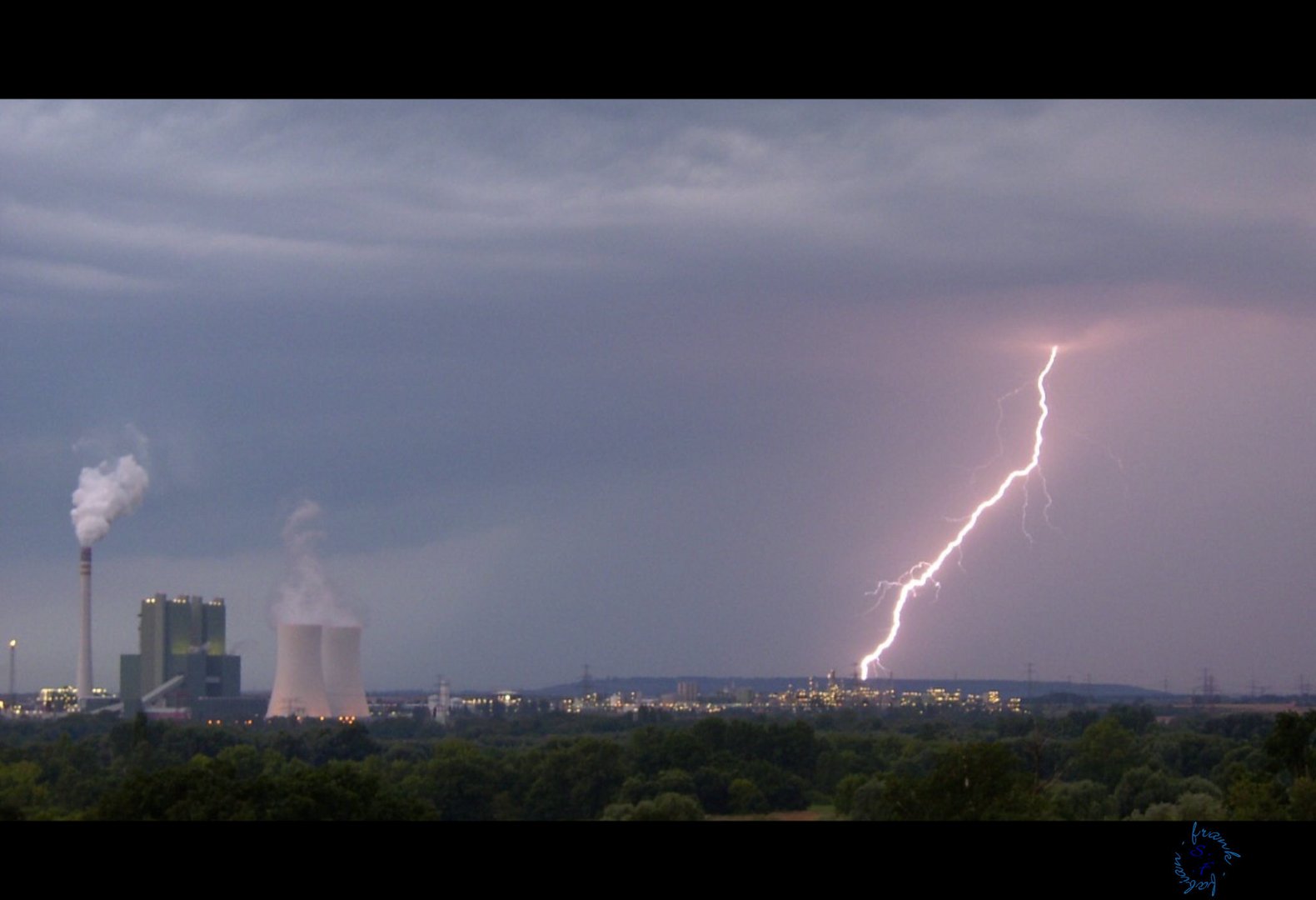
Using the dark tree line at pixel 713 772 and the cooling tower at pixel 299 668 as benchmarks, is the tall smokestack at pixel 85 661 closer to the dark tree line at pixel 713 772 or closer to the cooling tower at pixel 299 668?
the dark tree line at pixel 713 772

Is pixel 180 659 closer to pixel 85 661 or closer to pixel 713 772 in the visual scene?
pixel 85 661

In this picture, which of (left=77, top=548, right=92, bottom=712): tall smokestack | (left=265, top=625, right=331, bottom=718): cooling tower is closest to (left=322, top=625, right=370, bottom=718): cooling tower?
(left=265, top=625, right=331, bottom=718): cooling tower

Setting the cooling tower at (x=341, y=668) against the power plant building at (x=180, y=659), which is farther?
the power plant building at (x=180, y=659)

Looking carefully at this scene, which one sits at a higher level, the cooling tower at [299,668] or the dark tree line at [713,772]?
the cooling tower at [299,668]

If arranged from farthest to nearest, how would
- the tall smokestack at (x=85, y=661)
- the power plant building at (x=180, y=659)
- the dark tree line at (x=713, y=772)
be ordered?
1. the power plant building at (x=180, y=659)
2. the tall smokestack at (x=85, y=661)
3. the dark tree line at (x=713, y=772)

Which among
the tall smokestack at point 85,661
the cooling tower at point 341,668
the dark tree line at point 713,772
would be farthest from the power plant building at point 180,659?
the cooling tower at point 341,668
